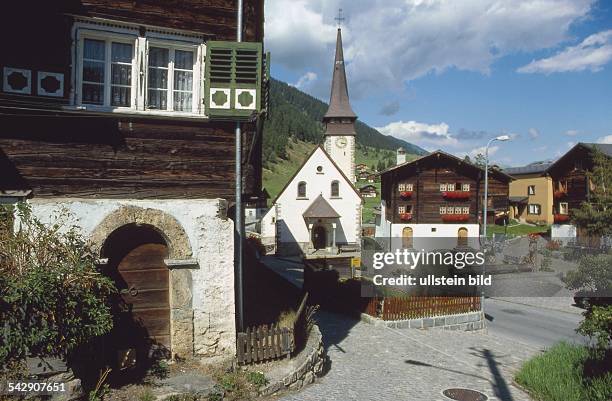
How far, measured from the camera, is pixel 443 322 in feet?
57.8

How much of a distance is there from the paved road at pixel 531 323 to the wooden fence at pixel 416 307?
69.0 inches

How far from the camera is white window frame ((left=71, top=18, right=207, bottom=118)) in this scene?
8781 mm

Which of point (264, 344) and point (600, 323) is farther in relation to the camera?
point (264, 344)

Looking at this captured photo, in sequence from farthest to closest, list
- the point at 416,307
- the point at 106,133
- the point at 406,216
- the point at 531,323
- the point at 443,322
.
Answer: the point at 406,216 < the point at 531,323 < the point at 443,322 < the point at 416,307 < the point at 106,133

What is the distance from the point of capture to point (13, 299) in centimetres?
650

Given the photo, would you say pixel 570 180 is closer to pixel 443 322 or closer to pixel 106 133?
pixel 443 322

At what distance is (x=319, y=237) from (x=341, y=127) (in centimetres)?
1504

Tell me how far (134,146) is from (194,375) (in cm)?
425

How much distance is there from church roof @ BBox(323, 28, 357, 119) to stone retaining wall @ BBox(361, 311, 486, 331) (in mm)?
39257

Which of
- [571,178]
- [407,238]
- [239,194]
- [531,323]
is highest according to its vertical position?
[571,178]

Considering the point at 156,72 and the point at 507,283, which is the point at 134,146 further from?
the point at 507,283

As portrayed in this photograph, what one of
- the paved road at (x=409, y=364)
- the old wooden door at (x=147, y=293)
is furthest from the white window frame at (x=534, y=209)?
the old wooden door at (x=147, y=293)

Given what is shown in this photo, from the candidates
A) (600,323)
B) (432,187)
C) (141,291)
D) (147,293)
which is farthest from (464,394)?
(432,187)

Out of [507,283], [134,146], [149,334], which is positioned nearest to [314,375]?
[149,334]
